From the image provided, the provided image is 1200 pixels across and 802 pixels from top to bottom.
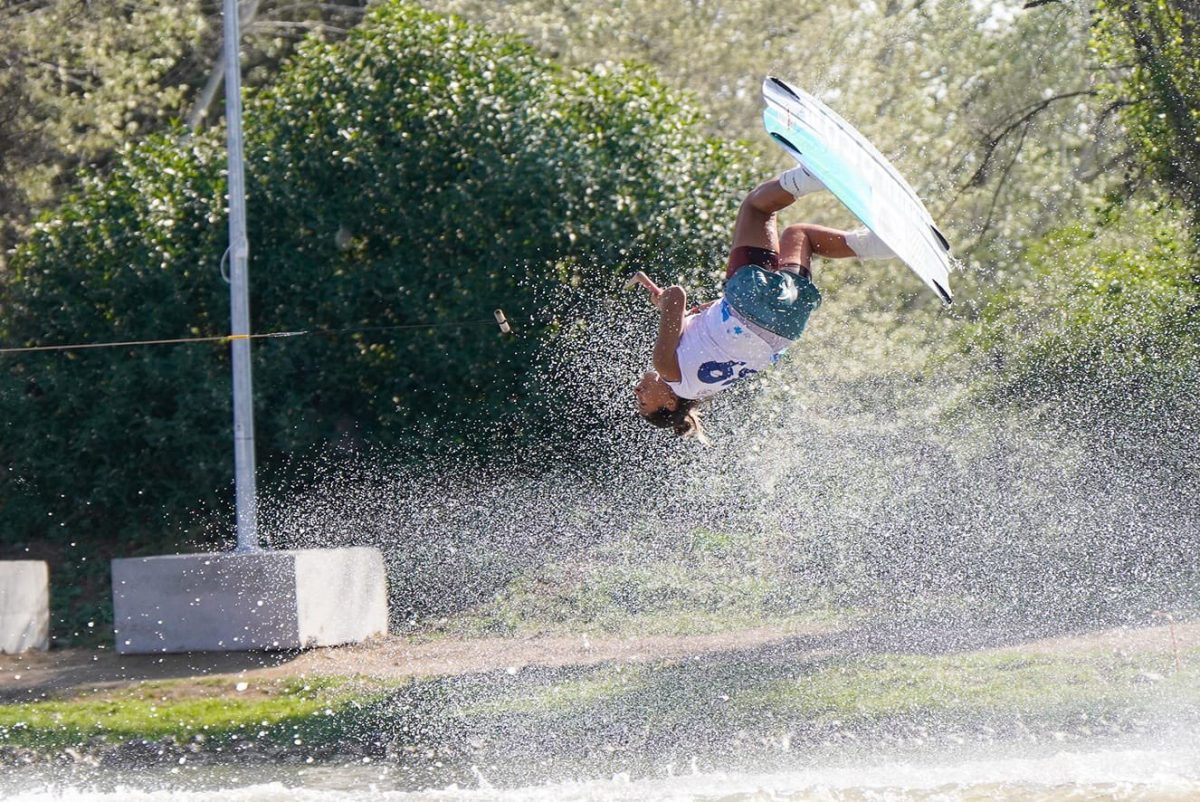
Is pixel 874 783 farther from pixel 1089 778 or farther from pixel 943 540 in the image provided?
pixel 943 540

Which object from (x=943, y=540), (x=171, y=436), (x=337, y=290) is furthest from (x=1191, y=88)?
(x=171, y=436)

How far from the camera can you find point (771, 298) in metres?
7.68

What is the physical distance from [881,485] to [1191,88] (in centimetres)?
458

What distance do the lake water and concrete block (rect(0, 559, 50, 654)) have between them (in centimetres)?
370

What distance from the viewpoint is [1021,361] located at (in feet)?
51.0

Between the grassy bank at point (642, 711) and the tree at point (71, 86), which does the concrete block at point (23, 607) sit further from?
the tree at point (71, 86)

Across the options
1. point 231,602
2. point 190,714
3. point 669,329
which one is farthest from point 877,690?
point 231,602

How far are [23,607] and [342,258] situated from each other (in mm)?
4400

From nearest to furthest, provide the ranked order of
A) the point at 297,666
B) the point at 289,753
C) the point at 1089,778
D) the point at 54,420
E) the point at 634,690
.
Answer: the point at 1089,778, the point at 289,753, the point at 634,690, the point at 297,666, the point at 54,420

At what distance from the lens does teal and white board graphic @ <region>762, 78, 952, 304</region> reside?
696cm

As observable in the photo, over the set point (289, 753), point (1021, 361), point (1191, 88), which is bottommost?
point (289, 753)

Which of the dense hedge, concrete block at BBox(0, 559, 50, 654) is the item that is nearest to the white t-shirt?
the dense hedge

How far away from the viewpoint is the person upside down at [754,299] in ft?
25.2

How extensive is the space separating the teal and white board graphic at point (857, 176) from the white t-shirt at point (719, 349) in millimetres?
876
